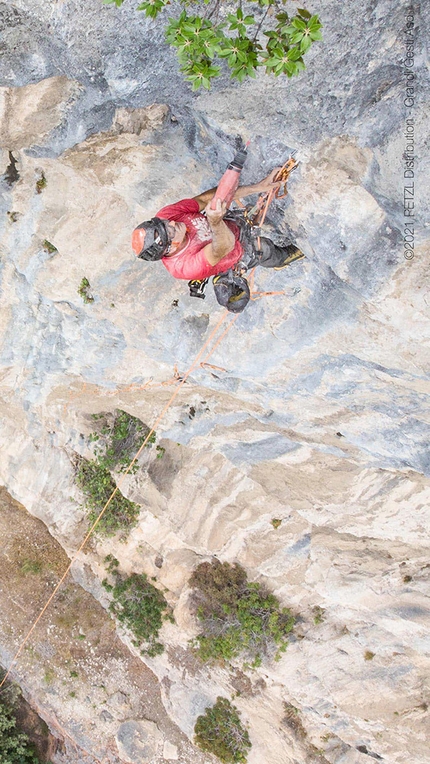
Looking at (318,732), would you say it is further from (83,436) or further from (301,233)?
(301,233)

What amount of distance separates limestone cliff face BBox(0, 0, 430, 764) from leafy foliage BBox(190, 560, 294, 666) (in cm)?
27

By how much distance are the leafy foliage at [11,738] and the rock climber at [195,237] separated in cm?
1035

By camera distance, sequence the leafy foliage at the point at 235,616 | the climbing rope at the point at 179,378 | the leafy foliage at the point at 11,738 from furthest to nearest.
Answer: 1. the leafy foliage at the point at 11,738
2. the leafy foliage at the point at 235,616
3. the climbing rope at the point at 179,378

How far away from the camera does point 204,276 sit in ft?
13.3

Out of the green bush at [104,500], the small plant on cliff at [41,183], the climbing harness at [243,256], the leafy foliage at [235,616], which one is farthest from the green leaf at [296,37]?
the leafy foliage at [235,616]

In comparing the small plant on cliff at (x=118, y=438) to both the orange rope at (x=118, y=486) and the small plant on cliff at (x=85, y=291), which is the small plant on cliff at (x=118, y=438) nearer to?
the orange rope at (x=118, y=486)

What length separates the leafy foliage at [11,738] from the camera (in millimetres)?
9844

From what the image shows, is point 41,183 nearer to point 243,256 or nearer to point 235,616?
point 243,256

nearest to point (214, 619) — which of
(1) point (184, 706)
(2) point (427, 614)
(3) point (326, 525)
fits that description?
(1) point (184, 706)

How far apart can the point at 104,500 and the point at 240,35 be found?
7702mm

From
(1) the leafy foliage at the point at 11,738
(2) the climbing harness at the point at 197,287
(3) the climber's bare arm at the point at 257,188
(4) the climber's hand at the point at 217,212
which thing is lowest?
(1) the leafy foliage at the point at 11,738

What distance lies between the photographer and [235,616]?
837cm

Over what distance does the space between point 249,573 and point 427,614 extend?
2.88m

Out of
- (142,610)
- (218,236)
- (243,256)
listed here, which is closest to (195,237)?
(218,236)
